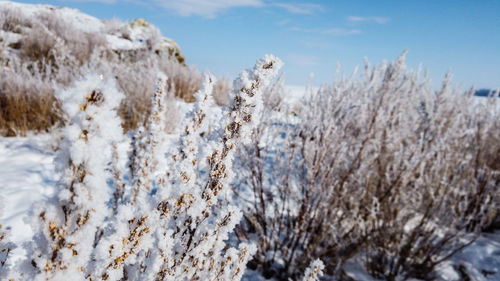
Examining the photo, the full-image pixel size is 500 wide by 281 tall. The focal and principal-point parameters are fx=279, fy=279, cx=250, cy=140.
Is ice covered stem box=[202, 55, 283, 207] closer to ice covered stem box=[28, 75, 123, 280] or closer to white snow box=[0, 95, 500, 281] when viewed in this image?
ice covered stem box=[28, 75, 123, 280]

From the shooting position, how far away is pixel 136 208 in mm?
927

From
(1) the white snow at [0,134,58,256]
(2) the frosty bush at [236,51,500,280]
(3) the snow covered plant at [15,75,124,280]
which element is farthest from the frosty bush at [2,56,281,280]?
(1) the white snow at [0,134,58,256]

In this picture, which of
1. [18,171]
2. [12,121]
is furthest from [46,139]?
[18,171]

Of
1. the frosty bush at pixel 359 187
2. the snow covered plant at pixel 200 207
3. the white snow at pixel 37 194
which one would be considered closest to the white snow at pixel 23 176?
the white snow at pixel 37 194

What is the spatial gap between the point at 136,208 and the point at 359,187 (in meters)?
2.70

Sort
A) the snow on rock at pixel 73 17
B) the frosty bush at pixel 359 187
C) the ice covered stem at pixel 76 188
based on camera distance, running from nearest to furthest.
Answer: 1. the ice covered stem at pixel 76 188
2. the frosty bush at pixel 359 187
3. the snow on rock at pixel 73 17

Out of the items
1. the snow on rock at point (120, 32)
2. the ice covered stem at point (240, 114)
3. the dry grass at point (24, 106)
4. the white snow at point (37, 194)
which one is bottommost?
the white snow at point (37, 194)

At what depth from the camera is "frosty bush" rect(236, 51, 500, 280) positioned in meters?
2.42

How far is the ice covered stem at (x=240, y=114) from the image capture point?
105 centimetres

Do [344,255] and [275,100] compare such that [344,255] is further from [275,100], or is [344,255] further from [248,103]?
[248,103]

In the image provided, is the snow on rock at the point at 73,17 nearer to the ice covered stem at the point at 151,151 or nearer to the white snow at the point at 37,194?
the white snow at the point at 37,194

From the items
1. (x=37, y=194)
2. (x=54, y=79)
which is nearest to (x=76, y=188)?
(x=37, y=194)

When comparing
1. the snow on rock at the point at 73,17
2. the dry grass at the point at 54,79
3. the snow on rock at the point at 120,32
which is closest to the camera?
the dry grass at the point at 54,79

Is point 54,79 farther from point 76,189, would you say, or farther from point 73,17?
point 73,17
